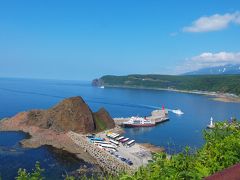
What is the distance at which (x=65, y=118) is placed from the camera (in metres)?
69.6

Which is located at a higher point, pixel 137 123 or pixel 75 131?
pixel 75 131

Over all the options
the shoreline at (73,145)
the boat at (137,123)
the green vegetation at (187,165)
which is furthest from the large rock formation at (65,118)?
the green vegetation at (187,165)

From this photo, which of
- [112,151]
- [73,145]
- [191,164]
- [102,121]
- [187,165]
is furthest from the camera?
[102,121]

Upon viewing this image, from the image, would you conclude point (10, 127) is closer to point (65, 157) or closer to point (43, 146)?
point (43, 146)

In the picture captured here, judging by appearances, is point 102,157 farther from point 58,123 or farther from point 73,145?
point 58,123

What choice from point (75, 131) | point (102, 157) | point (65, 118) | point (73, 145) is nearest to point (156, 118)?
point (75, 131)

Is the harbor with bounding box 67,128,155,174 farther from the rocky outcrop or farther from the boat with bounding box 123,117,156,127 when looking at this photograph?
the boat with bounding box 123,117,156,127

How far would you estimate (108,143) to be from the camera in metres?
60.1

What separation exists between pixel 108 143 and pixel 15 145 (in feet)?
49.3

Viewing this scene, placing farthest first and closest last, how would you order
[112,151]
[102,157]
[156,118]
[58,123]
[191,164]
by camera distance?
[156,118]
[58,123]
[112,151]
[102,157]
[191,164]

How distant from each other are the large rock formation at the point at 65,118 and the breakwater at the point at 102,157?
568 cm

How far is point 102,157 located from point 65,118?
66.6ft

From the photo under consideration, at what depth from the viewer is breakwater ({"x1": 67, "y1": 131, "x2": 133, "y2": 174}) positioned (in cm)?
4701

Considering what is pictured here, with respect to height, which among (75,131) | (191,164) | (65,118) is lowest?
(75,131)
